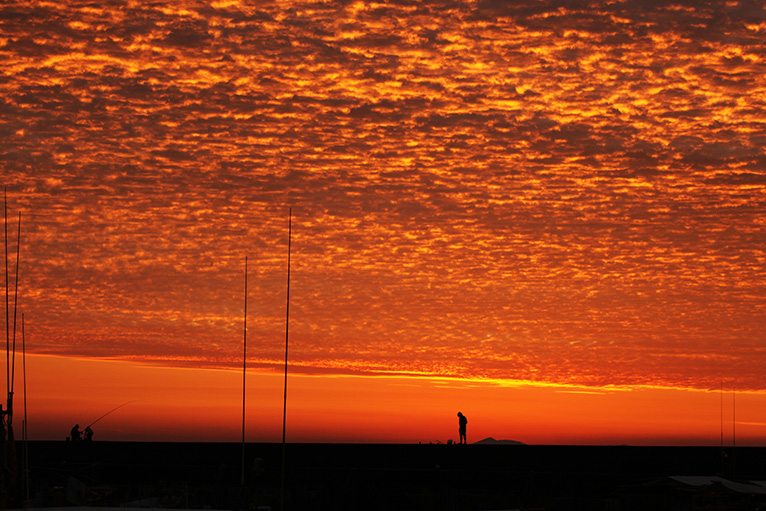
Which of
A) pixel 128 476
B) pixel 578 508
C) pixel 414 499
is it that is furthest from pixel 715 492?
pixel 128 476

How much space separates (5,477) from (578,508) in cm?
1901

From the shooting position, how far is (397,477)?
4178 cm

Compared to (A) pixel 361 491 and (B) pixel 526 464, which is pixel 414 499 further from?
(B) pixel 526 464

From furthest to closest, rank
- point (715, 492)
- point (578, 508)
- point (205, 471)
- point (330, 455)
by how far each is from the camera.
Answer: point (330, 455) → point (205, 471) → point (578, 508) → point (715, 492)

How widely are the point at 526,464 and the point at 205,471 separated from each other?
14451mm

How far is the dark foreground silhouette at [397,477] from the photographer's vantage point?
33.1 m

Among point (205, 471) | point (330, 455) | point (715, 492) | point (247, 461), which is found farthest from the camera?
point (330, 455)

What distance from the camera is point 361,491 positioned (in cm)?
3941

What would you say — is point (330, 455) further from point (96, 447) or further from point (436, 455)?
point (96, 447)

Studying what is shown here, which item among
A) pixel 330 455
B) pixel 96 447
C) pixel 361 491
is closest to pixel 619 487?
pixel 361 491

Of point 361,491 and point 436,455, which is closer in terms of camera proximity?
point 361,491

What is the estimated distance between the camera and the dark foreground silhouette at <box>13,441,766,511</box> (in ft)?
109

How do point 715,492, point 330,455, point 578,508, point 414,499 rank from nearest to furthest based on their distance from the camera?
point 715,492, point 578,508, point 414,499, point 330,455

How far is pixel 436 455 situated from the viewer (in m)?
48.3
